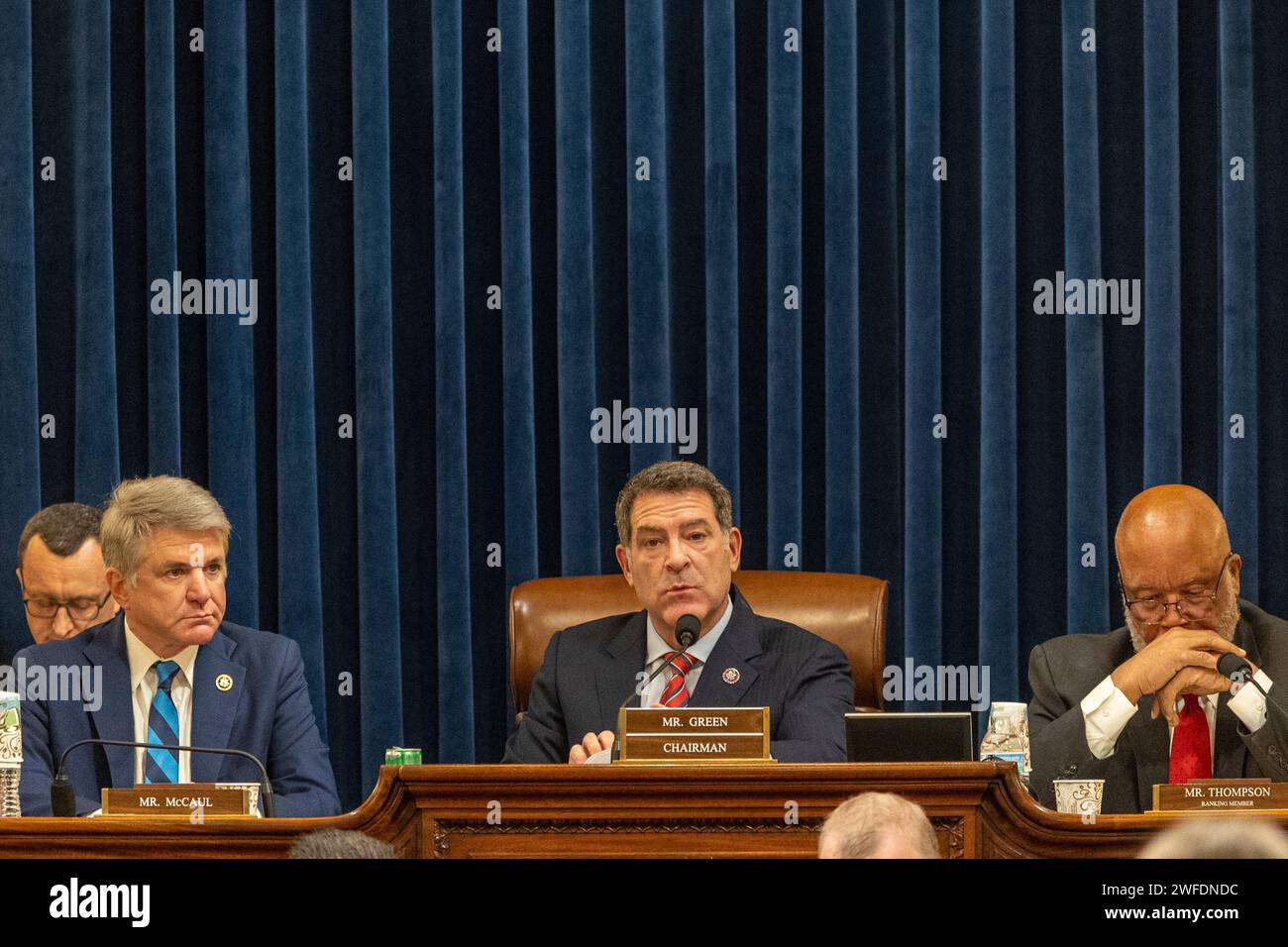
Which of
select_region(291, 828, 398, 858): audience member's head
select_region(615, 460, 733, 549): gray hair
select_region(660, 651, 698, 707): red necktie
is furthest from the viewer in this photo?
select_region(615, 460, 733, 549): gray hair

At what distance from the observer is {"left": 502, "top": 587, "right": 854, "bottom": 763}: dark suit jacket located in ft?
10.1

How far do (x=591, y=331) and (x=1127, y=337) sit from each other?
1.37 m

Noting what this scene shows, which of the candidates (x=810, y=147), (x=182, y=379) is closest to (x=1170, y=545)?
(x=810, y=147)

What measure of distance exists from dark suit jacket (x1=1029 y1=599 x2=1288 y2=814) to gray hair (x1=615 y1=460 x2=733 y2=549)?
2.20 feet

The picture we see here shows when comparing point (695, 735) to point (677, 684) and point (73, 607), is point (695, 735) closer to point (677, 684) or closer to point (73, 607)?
point (677, 684)

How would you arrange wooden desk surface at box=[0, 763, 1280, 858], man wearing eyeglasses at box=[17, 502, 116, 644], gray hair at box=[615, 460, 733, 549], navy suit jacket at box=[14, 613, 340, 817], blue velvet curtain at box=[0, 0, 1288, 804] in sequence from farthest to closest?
blue velvet curtain at box=[0, 0, 1288, 804] → man wearing eyeglasses at box=[17, 502, 116, 644] → gray hair at box=[615, 460, 733, 549] → navy suit jacket at box=[14, 613, 340, 817] → wooden desk surface at box=[0, 763, 1280, 858]

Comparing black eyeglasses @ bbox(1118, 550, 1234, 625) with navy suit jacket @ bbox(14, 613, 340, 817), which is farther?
black eyeglasses @ bbox(1118, 550, 1234, 625)

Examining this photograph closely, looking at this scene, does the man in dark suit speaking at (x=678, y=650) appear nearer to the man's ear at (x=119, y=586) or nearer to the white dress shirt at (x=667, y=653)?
the white dress shirt at (x=667, y=653)

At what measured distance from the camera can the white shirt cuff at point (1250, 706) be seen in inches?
111

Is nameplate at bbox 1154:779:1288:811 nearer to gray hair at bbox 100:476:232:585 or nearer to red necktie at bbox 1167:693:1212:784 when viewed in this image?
red necktie at bbox 1167:693:1212:784

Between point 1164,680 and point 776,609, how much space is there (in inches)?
34.1

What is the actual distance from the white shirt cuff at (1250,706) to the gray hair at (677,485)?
101cm

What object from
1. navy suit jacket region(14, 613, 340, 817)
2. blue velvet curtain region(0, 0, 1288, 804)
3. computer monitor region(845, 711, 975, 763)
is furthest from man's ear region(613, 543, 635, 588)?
computer monitor region(845, 711, 975, 763)

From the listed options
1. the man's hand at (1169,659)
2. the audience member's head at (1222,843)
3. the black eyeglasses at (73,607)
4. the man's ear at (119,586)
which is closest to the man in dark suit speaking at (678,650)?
the man's hand at (1169,659)
